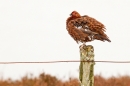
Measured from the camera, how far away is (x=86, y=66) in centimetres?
613

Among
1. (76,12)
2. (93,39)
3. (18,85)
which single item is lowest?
(18,85)

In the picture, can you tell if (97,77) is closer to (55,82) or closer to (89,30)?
(55,82)

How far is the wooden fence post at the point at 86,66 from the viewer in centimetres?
612

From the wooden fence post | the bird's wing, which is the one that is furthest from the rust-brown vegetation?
the wooden fence post

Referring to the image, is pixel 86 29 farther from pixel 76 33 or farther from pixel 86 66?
pixel 86 66

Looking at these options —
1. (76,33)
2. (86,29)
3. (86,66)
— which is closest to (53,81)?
(76,33)

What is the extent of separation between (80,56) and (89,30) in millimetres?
1462

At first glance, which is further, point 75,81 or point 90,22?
point 75,81

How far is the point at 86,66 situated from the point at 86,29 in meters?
1.56

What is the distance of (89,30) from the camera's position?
755 centimetres

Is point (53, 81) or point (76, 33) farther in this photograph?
point (53, 81)

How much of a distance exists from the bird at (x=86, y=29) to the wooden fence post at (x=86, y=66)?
1298mm

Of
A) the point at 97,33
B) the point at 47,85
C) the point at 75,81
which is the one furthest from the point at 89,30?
the point at 47,85

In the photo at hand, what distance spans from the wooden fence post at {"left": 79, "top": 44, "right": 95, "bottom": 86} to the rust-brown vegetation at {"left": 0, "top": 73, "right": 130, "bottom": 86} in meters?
3.62
